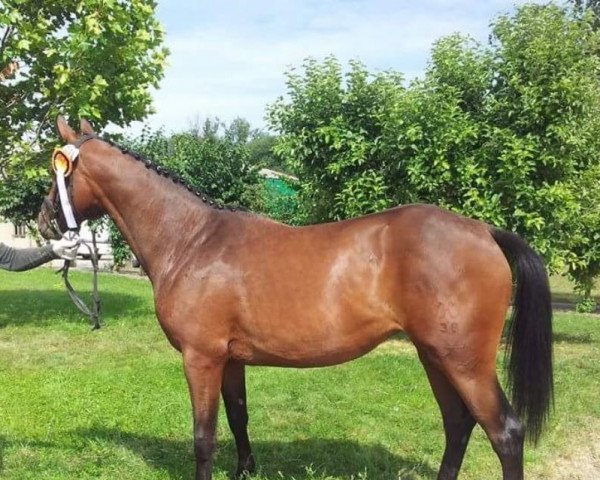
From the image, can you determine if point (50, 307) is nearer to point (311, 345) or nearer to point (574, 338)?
point (574, 338)

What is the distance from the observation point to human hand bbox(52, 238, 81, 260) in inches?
147

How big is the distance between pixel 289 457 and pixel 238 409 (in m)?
0.70

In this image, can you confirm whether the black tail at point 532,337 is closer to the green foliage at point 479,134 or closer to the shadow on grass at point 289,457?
the shadow on grass at point 289,457

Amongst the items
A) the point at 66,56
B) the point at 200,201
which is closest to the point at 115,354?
the point at 66,56

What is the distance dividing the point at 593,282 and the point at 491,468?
686 cm

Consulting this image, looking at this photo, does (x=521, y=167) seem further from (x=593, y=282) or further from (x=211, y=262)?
(x=211, y=262)

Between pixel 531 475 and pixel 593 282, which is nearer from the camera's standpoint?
pixel 531 475

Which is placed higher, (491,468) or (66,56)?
(66,56)

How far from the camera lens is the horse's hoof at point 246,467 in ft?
14.2

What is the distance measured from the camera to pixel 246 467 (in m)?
4.36

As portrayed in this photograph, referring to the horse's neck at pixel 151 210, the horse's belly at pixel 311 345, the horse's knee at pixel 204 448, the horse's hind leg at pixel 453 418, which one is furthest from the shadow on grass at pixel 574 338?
the horse's neck at pixel 151 210

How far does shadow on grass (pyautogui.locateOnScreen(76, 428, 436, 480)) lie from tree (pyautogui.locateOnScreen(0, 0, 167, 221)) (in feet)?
19.3

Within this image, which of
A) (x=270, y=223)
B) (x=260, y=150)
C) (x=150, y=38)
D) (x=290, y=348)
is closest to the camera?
(x=290, y=348)

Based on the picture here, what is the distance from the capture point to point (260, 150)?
67.5 m
